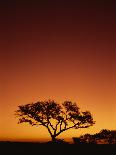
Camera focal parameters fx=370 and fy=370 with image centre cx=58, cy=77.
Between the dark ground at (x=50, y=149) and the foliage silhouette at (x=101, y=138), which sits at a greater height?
the foliage silhouette at (x=101, y=138)

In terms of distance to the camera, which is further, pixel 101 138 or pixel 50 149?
pixel 101 138

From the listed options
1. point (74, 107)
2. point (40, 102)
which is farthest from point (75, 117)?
point (40, 102)

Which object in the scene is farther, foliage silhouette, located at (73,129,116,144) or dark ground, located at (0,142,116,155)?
foliage silhouette, located at (73,129,116,144)

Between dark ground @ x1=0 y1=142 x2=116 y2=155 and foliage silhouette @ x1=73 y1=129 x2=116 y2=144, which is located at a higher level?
foliage silhouette @ x1=73 y1=129 x2=116 y2=144

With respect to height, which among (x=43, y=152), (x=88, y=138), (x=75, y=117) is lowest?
(x=43, y=152)

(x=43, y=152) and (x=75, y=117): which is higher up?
(x=75, y=117)

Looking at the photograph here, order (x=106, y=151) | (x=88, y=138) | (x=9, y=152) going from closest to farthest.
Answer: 1. (x=9, y=152)
2. (x=106, y=151)
3. (x=88, y=138)

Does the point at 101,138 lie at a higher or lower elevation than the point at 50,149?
higher

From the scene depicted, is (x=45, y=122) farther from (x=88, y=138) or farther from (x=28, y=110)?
(x=88, y=138)

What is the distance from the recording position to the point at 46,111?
6166 cm

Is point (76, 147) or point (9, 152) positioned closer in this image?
point (9, 152)

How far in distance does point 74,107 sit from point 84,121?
331cm

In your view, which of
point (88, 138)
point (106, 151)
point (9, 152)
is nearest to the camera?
point (9, 152)

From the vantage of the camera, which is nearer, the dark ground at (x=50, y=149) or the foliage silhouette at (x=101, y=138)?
the dark ground at (x=50, y=149)
